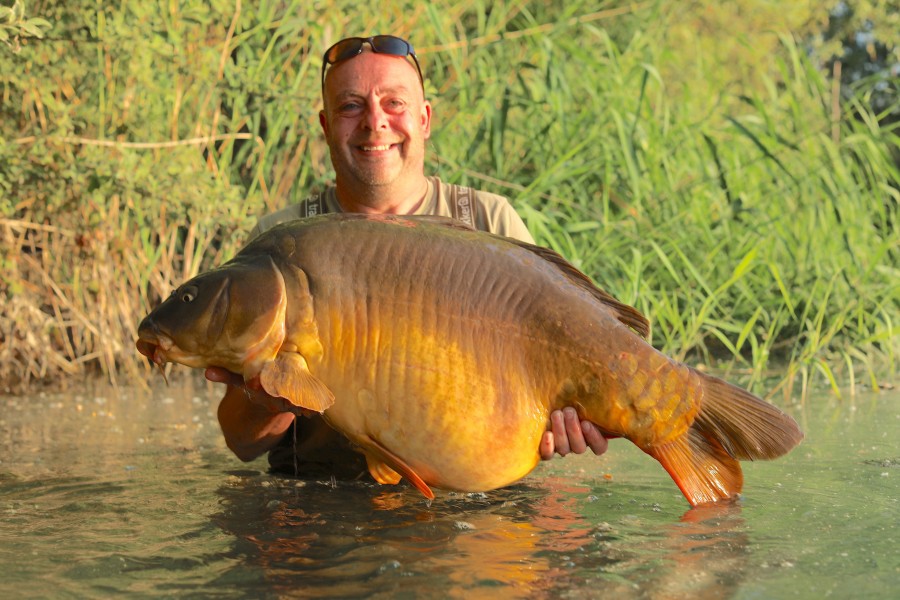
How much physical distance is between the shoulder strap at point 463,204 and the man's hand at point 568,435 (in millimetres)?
981

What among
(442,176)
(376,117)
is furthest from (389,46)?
(442,176)

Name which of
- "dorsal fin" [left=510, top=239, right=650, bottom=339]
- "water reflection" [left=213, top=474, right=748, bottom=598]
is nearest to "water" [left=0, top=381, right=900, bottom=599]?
"water reflection" [left=213, top=474, right=748, bottom=598]

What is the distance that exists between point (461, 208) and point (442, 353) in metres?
1.05

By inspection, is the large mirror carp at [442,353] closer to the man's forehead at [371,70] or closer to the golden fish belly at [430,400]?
the golden fish belly at [430,400]

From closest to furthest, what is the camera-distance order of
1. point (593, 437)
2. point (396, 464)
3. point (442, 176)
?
point (396, 464) → point (593, 437) → point (442, 176)

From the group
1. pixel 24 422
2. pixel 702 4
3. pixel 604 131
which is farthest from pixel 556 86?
pixel 702 4

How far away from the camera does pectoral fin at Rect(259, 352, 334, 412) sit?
219 cm

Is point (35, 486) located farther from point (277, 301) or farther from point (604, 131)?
point (604, 131)

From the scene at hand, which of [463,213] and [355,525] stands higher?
[463,213]

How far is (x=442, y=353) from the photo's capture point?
230cm

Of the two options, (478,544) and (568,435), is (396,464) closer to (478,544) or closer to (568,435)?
(478,544)

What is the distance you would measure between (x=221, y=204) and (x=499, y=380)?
2.45m

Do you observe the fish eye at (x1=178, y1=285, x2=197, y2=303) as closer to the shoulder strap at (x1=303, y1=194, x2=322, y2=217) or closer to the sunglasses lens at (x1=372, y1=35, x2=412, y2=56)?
the shoulder strap at (x1=303, y1=194, x2=322, y2=217)

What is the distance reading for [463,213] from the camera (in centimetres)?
326
